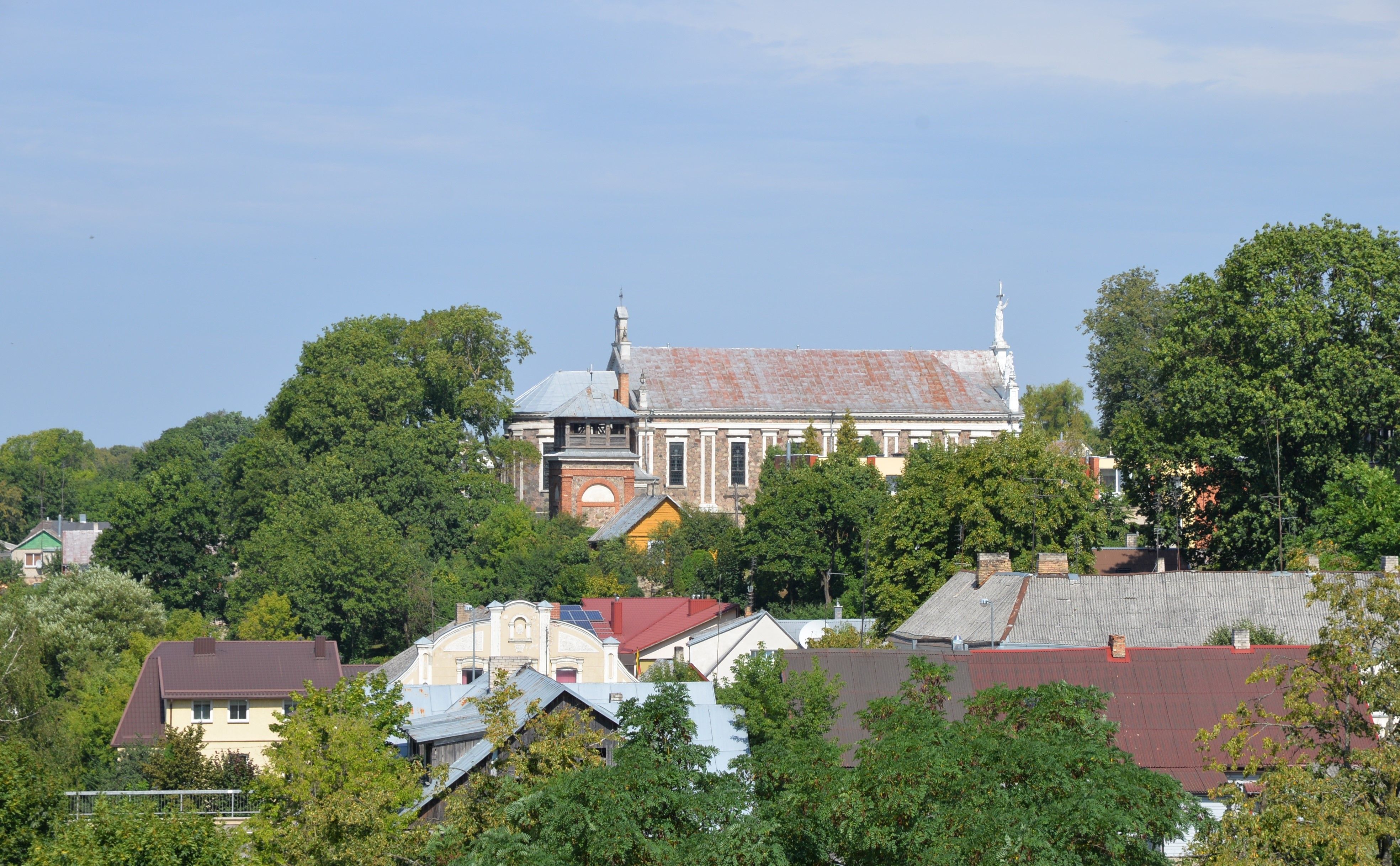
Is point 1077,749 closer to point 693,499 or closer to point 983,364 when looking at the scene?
point 693,499

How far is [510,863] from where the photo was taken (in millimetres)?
20203

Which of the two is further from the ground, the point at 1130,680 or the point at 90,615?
the point at 90,615

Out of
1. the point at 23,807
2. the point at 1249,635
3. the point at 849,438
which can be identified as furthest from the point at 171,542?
the point at 1249,635

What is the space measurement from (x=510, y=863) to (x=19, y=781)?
41.5 feet

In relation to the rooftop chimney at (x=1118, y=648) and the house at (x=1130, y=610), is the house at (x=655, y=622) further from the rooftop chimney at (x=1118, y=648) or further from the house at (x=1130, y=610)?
the rooftop chimney at (x=1118, y=648)

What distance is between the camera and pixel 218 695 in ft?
162

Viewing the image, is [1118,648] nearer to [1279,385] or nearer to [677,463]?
[1279,385]

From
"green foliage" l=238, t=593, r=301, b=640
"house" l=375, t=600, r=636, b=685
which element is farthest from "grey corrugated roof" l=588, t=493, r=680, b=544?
"house" l=375, t=600, r=636, b=685

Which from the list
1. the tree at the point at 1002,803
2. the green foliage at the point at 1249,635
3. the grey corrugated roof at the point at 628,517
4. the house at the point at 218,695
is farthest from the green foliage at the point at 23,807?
the grey corrugated roof at the point at 628,517

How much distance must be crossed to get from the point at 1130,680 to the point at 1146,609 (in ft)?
30.3

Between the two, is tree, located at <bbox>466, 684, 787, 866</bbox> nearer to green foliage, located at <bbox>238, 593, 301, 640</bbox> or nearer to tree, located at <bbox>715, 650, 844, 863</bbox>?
tree, located at <bbox>715, 650, 844, 863</bbox>

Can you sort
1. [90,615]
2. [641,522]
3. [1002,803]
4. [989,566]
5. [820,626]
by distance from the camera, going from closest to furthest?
[1002,803], [989,566], [820,626], [90,615], [641,522]

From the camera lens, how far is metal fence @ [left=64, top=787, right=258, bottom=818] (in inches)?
1296

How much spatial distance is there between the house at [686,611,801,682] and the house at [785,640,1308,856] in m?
17.2
